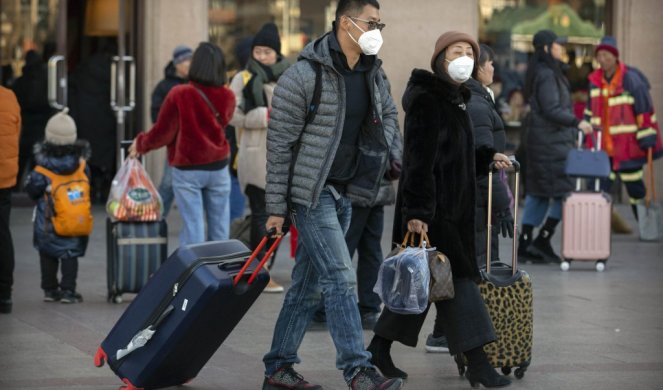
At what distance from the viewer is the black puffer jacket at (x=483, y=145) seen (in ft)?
24.8

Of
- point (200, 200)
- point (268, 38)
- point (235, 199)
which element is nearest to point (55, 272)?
point (200, 200)

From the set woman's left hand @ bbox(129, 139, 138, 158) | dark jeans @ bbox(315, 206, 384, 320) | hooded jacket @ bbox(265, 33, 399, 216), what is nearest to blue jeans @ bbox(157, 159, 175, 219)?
woman's left hand @ bbox(129, 139, 138, 158)

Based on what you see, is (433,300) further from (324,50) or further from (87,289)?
(87,289)

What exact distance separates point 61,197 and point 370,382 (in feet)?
12.3

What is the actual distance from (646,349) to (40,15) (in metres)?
9.91

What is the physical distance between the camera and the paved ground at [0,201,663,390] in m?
7.04

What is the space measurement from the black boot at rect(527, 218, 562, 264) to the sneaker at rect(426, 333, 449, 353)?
4.28m

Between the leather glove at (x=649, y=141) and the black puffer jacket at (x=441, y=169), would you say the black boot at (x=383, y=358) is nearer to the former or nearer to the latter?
the black puffer jacket at (x=441, y=169)

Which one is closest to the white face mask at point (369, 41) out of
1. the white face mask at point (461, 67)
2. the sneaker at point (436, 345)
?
the white face mask at point (461, 67)

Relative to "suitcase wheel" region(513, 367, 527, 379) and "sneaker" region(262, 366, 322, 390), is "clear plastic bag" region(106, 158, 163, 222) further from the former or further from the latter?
"suitcase wheel" region(513, 367, 527, 379)

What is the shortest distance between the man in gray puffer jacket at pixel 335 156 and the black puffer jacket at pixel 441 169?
0.76ft

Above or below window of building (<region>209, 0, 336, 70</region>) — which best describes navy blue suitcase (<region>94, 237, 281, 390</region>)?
below

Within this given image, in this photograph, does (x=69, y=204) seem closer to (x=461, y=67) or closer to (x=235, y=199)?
(x=235, y=199)

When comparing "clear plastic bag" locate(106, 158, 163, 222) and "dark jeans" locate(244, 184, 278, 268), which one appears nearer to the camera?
"clear plastic bag" locate(106, 158, 163, 222)
